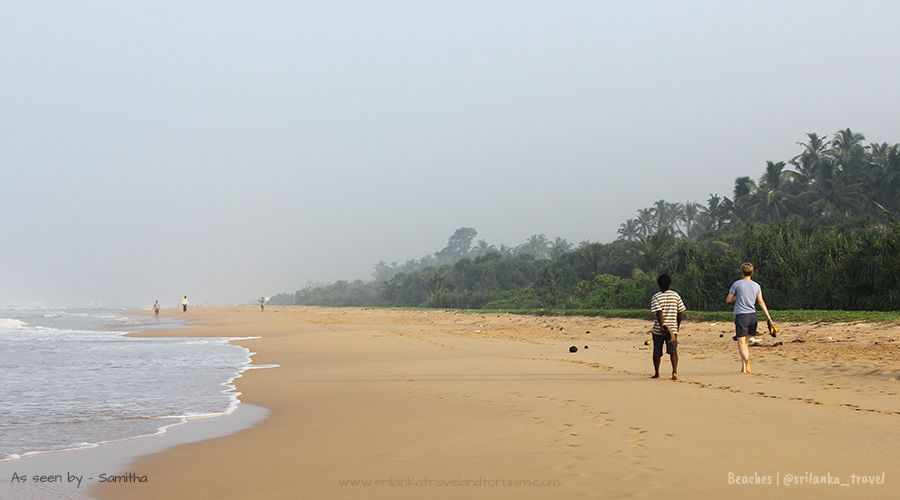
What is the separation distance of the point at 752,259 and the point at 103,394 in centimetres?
2675

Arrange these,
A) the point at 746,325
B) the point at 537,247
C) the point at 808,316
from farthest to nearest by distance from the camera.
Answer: the point at 537,247 < the point at 808,316 < the point at 746,325

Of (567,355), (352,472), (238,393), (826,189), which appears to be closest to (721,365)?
(567,355)

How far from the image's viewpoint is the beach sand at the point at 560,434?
17.6ft

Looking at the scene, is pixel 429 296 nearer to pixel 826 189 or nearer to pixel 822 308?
pixel 826 189

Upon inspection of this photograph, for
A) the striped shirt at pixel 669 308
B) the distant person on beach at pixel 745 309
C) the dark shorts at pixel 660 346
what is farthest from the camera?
the distant person on beach at pixel 745 309

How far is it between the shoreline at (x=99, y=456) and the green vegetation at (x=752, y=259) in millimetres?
17687

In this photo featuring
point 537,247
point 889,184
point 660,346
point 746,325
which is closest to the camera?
point 660,346

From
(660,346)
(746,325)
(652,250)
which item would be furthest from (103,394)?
(652,250)

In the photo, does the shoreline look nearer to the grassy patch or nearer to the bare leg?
the bare leg

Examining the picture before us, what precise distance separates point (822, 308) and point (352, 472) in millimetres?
25941

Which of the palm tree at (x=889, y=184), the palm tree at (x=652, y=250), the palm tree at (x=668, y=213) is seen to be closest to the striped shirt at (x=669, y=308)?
the palm tree at (x=652, y=250)

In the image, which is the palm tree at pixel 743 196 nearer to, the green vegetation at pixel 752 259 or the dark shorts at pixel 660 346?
the green vegetation at pixel 752 259

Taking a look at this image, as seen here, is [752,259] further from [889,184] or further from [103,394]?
[889,184]

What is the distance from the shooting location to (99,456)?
7125 millimetres
